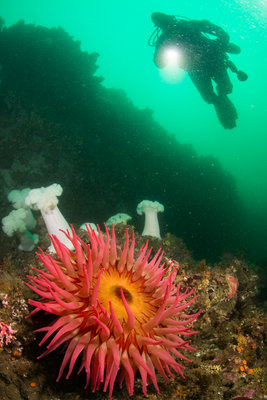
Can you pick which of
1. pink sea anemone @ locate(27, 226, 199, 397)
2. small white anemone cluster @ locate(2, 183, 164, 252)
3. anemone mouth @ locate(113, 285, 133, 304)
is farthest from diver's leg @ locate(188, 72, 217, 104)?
Result: anemone mouth @ locate(113, 285, 133, 304)

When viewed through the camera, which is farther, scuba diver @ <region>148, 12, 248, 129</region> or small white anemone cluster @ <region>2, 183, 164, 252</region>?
scuba diver @ <region>148, 12, 248, 129</region>

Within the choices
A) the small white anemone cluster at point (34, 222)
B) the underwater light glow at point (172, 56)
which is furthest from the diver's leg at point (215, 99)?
the small white anemone cluster at point (34, 222)

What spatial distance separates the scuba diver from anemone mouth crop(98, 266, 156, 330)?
11.5 m

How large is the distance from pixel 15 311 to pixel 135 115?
13547 mm

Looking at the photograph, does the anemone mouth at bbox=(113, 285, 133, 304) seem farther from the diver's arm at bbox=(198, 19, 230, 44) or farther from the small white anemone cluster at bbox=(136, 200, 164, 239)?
the diver's arm at bbox=(198, 19, 230, 44)

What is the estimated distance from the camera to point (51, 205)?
5.43 meters

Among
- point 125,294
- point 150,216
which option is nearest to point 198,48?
point 150,216

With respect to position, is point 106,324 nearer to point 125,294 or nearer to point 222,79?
point 125,294

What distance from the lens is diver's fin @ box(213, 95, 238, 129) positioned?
39.9ft

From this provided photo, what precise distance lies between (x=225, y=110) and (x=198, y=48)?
3.23 meters

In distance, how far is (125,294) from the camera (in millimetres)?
2168

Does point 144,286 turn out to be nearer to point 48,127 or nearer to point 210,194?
point 48,127

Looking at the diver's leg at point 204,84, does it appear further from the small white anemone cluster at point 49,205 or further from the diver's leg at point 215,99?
the small white anemone cluster at point 49,205

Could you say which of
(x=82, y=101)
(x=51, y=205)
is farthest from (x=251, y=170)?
(x=51, y=205)
